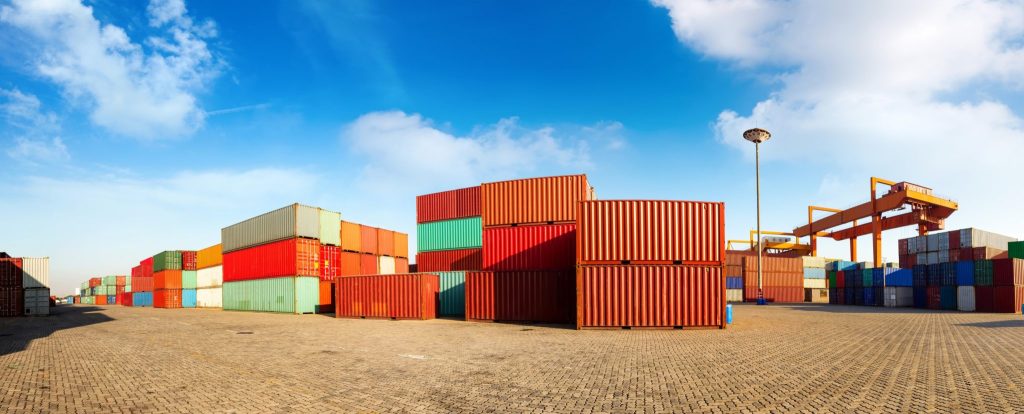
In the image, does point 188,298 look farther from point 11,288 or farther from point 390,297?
point 390,297

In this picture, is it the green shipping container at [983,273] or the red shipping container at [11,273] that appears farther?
the red shipping container at [11,273]

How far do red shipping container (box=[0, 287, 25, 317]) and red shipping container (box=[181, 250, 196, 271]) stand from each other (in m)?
17.1

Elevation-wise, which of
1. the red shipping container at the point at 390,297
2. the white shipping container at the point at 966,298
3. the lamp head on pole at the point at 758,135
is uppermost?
the lamp head on pole at the point at 758,135

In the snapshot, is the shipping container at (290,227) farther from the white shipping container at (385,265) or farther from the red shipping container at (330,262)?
the white shipping container at (385,265)

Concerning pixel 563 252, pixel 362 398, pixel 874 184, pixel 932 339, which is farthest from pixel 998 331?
pixel 874 184

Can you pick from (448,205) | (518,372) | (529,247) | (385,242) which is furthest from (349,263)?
(518,372)

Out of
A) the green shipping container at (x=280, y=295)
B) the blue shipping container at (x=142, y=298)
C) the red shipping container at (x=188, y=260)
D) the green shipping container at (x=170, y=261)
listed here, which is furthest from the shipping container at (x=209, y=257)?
the blue shipping container at (x=142, y=298)

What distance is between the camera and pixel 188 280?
52969mm

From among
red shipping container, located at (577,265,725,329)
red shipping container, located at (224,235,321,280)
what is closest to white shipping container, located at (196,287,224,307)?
red shipping container, located at (224,235,321,280)

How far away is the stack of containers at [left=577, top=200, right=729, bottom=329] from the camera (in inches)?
840

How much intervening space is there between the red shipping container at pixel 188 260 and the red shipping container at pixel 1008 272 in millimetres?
69375

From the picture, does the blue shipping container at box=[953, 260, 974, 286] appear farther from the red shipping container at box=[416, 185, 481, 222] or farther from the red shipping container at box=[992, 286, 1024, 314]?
the red shipping container at box=[416, 185, 481, 222]

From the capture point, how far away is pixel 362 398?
9.12m

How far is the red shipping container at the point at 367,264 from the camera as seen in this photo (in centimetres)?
4103
